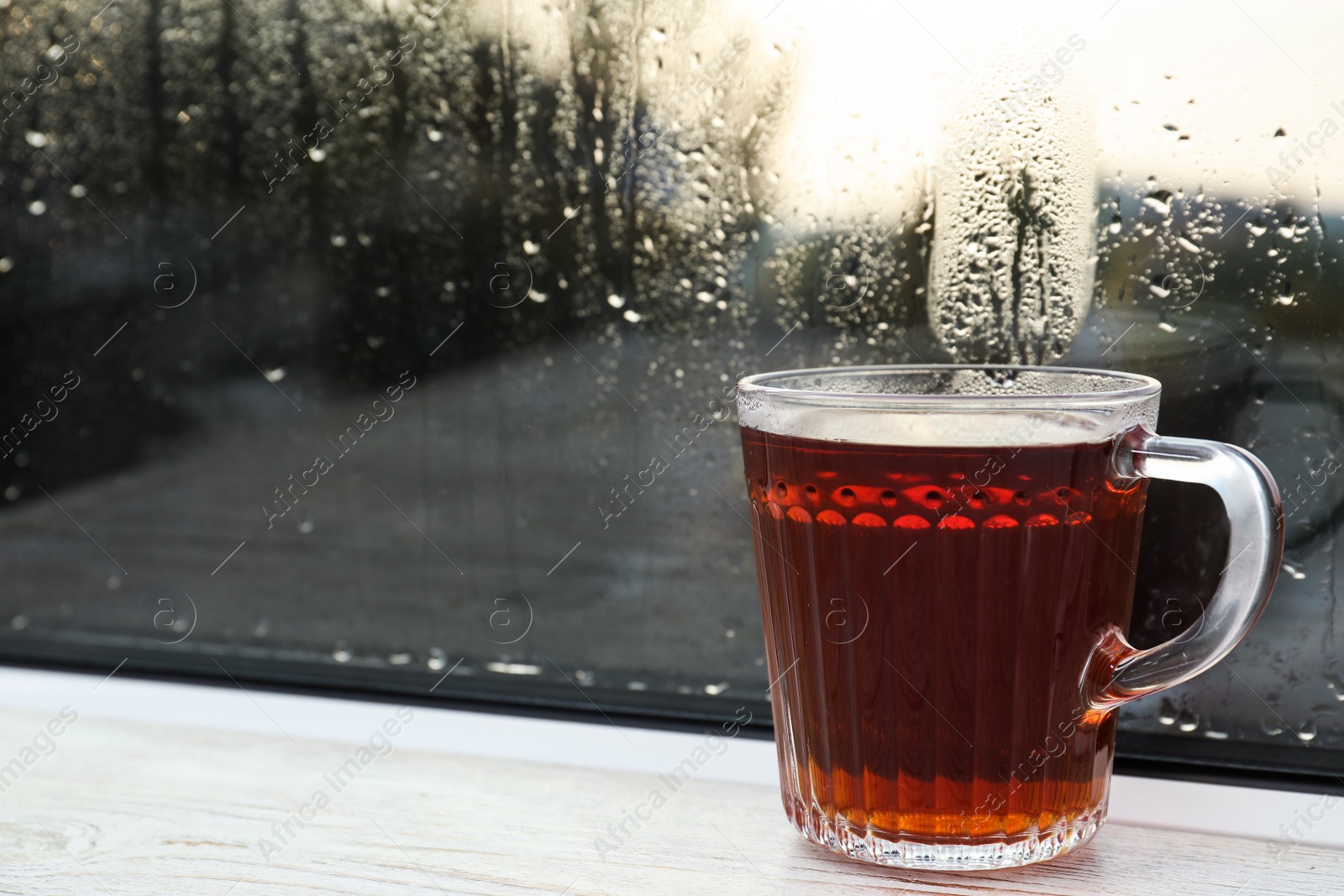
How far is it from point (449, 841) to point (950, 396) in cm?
32

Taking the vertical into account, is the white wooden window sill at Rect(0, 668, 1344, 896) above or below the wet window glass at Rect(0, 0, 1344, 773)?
below

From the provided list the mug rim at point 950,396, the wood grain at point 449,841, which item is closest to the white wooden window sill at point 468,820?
the wood grain at point 449,841

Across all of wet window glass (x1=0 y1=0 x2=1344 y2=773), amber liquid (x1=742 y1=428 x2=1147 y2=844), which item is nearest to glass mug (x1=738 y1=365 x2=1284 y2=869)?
amber liquid (x1=742 y1=428 x2=1147 y2=844)

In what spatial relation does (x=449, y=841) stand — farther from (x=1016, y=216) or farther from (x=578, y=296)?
(x=1016, y=216)

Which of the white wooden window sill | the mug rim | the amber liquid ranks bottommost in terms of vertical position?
the white wooden window sill

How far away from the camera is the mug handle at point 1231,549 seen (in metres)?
0.49

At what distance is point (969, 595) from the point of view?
50 centimetres

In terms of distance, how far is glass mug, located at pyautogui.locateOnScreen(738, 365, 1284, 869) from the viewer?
1.60 ft

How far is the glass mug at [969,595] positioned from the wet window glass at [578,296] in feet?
0.45

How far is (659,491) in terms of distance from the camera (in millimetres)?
729

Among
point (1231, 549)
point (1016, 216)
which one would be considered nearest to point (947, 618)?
point (1231, 549)

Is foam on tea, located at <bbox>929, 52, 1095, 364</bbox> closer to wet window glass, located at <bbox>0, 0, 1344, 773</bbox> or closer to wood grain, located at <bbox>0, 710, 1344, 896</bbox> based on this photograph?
wet window glass, located at <bbox>0, 0, 1344, 773</bbox>

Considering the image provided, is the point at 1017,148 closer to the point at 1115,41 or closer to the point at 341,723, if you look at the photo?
the point at 1115,41

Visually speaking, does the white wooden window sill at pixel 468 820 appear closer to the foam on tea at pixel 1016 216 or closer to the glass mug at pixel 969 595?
the glass mug at pixel 969 595
